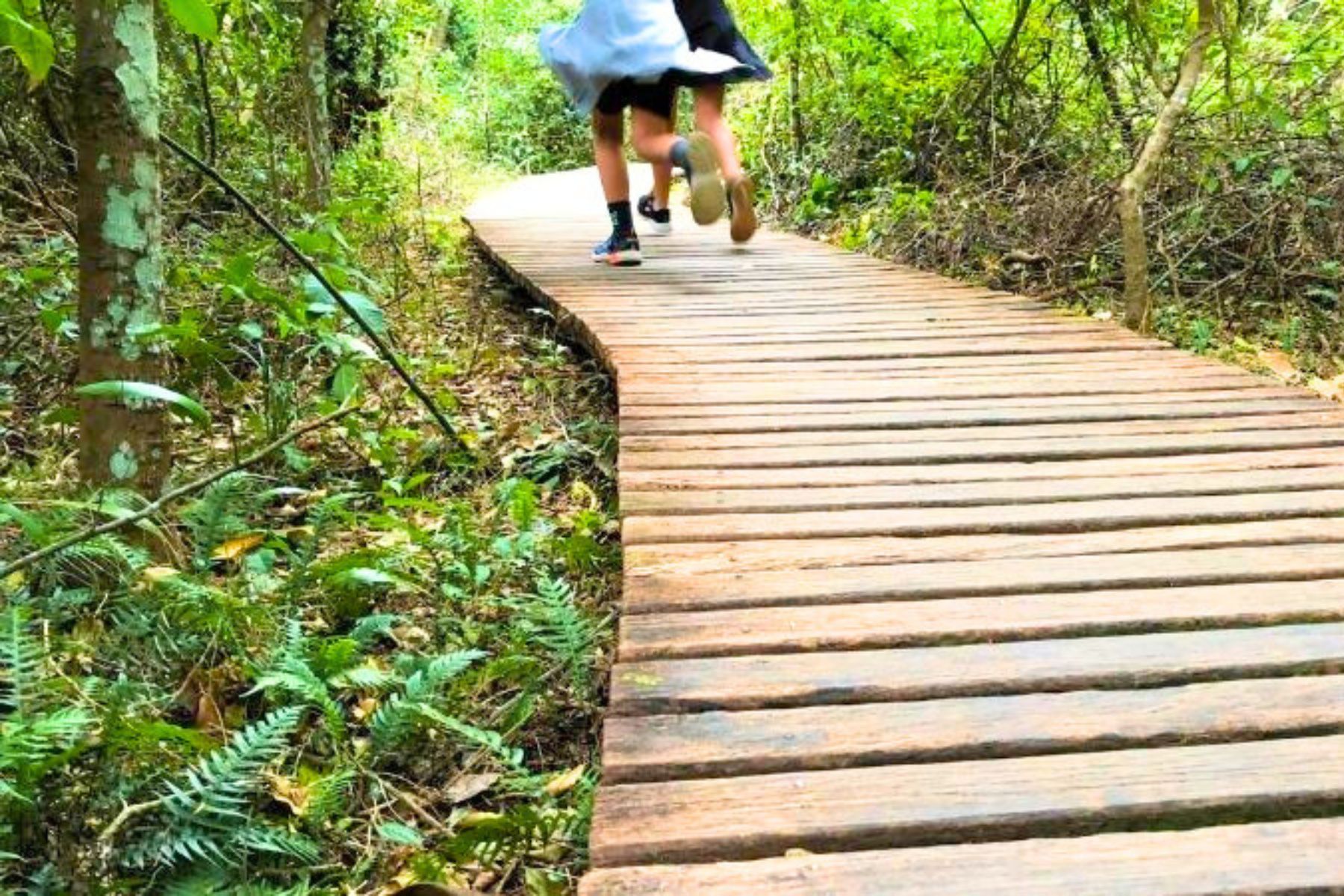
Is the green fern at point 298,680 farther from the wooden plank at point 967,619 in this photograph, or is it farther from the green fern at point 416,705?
the wooden plank at point 967,619

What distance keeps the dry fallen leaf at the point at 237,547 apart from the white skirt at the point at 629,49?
2.77 meters

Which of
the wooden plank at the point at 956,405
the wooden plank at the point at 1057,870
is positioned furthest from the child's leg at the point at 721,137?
the wooden plank at the point at 1057,870

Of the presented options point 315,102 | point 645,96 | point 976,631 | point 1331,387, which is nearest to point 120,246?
point 976,631

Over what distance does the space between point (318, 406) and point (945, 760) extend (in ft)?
8.18

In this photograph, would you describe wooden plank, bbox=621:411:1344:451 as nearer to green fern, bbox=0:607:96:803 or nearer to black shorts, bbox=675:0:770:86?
green fern, bbox=0:607:96:803


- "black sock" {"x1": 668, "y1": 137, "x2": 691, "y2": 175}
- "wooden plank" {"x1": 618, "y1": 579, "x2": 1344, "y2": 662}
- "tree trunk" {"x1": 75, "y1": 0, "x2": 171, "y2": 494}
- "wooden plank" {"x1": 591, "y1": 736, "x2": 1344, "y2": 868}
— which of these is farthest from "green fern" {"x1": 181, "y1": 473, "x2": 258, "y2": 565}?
"black sock" {"x1": 668, "y1": 137, "x2": 691, "y2": 175}

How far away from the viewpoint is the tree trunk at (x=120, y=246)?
2.51 meters

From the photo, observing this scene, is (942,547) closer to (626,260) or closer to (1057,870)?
(1057,870)

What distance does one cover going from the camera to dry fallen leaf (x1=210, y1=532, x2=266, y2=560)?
110 inches

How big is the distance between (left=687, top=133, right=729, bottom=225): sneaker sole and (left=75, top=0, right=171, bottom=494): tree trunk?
102 inches

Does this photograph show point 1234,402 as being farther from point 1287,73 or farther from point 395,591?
point 1287,73

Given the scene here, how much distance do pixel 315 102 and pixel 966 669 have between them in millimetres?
5142

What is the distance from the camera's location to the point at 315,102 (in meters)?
5.97

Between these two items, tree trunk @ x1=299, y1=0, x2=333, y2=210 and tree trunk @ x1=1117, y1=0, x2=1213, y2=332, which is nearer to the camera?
tree trunk @ x1=1117, y1=0, x2=1213, y2=332
